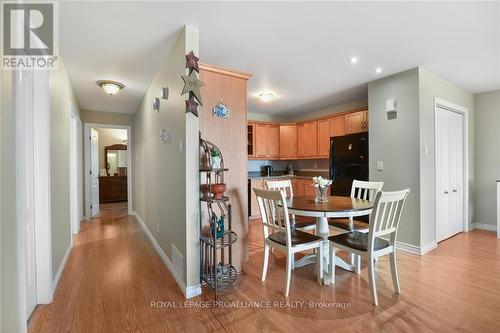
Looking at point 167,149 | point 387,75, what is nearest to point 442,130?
point 387,75

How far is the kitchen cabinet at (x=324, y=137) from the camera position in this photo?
16.4ft

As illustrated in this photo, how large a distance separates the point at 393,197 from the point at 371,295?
0.87 metres

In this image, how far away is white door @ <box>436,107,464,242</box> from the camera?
3.59m

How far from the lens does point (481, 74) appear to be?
11.2 feet

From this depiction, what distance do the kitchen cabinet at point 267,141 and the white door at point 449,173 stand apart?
10.5 ft

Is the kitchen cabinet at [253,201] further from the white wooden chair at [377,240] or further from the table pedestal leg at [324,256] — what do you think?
the white wooden chair at [377,240]

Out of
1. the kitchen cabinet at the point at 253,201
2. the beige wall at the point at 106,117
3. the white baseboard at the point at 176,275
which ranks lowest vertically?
the white baseboard at the point at 176,275

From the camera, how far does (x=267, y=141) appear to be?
5.81 meters

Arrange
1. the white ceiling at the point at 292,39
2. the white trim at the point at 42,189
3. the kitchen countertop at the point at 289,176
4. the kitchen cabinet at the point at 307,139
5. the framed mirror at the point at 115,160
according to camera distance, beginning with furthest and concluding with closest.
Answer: the framed mirror at the point at 115,160, the kitchen countertop at the point at 289,176, the kitchen cabinet at the point at 307,139, the white trim at the point at 42,189, the white ceiling at the point at 292,39

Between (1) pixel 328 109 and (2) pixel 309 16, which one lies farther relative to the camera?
(1) pixel 328 109

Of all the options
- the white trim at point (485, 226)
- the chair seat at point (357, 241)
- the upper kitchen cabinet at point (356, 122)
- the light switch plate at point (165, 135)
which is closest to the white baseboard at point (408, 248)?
the chair seat at point (357, 241)

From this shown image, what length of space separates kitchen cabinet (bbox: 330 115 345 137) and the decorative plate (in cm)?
287

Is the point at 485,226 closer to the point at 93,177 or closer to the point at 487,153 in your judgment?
the point at 487,153

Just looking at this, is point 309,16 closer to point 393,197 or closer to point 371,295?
point 393,197
